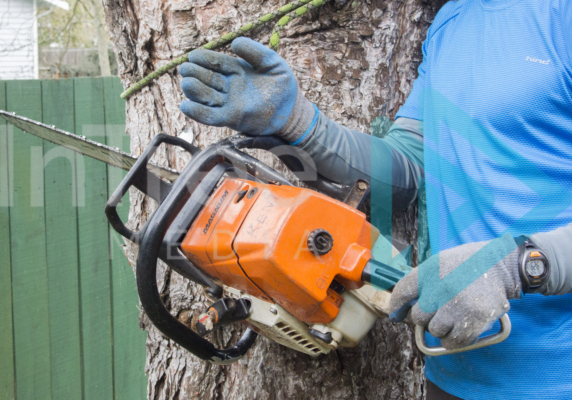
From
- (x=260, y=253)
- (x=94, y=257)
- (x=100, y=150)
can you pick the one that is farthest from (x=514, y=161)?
(x=94, y=257)

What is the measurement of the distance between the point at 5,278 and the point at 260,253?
7.91 feet

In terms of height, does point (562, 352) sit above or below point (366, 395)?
above

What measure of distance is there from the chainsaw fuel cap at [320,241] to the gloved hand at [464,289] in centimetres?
18

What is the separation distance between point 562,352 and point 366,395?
59 cm

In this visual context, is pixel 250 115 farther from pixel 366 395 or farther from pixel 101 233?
pixel 101 233

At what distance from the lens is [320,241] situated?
0.96 metres

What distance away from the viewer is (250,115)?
117 centimetres

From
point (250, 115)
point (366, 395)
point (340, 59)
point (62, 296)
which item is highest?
point (340, 59)

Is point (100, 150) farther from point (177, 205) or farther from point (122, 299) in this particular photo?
point (122, 299)

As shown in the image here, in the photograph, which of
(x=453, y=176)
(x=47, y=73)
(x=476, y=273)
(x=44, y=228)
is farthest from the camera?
(x=47, y=73)

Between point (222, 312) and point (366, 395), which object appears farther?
point (366, 395)

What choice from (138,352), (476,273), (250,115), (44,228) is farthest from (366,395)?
(44,228)

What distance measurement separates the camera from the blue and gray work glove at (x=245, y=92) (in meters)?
1.10

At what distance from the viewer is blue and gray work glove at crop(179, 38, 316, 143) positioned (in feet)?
3.61
